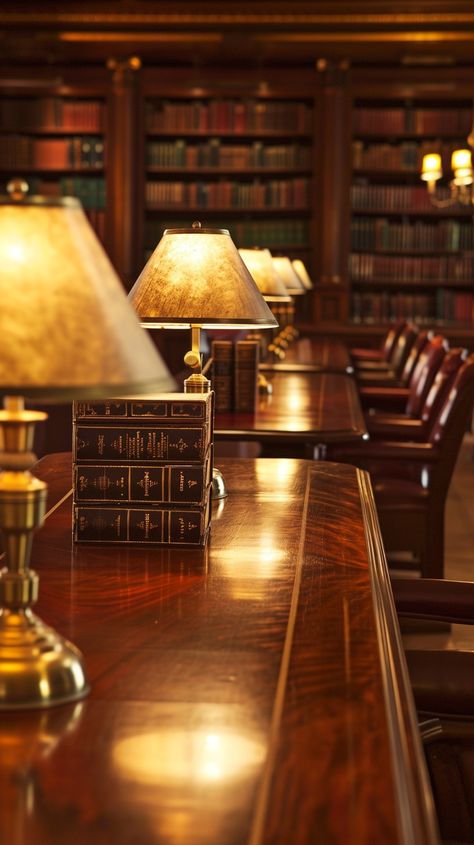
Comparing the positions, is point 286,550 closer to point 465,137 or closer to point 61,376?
point 61,376

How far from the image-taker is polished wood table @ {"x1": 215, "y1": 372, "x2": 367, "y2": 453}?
A: 3.01 m

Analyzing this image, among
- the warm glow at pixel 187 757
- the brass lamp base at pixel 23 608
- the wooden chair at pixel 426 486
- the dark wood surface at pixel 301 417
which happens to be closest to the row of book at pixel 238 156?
the dark wood surface at pixel 301 417

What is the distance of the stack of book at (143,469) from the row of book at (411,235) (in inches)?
312

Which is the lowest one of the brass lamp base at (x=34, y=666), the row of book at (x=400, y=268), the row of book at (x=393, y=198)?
the brass lamp base at (x=34, y=666)

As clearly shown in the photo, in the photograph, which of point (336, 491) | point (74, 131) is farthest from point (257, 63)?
point (336, 491)

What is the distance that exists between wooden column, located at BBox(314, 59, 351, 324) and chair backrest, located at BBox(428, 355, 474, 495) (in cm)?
553

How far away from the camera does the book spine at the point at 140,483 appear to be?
1627mm

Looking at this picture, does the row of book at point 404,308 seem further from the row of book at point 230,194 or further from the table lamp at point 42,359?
the table lamp at point 42,359

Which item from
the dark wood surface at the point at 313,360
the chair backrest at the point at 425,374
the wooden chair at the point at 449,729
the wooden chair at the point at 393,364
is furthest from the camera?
the wooden chair at the point at 393,364

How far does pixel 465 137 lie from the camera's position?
9.14 meters

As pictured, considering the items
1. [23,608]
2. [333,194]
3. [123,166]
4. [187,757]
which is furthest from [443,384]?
[123,166]

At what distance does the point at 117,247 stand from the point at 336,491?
7.23 meters

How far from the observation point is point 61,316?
0.90 metres

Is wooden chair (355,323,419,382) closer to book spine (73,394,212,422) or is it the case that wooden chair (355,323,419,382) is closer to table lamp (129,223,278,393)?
table lamp (129,223,278,393)
